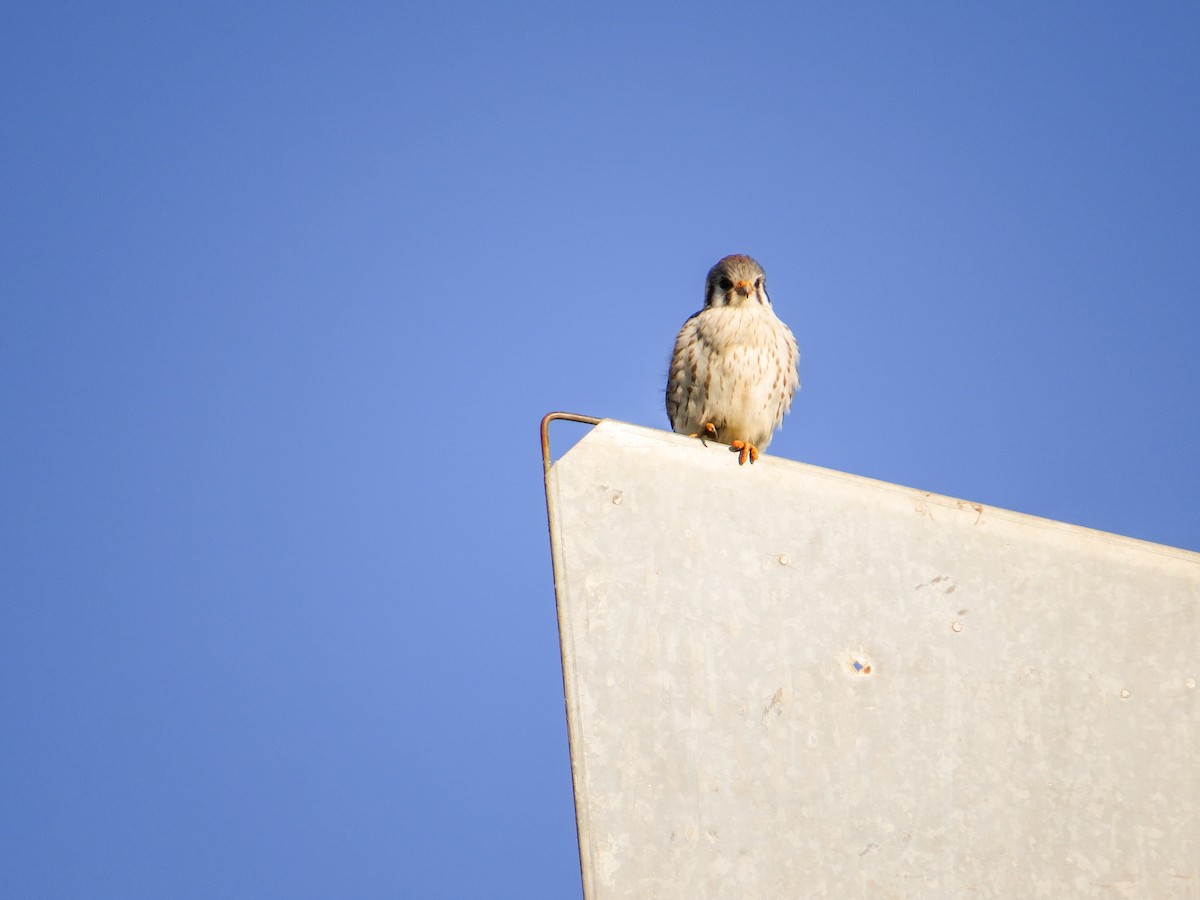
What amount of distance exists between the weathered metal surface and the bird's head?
3045 mm

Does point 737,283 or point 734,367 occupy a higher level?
point 737,283

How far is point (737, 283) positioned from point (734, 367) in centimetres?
54

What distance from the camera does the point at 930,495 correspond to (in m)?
2.39

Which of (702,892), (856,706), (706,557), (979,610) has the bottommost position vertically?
(702,892)

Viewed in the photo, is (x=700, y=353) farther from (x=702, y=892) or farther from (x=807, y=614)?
(x=702, y=892)

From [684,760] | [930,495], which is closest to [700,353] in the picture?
[930,495]

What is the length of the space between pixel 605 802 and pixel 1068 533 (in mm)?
1141

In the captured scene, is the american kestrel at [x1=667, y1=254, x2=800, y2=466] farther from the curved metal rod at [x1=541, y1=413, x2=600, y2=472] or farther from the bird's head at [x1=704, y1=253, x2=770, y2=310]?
the curved metal rod at [x1=541, y1=413, x2=600, y2=472]

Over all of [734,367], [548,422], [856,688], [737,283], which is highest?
[737,283]

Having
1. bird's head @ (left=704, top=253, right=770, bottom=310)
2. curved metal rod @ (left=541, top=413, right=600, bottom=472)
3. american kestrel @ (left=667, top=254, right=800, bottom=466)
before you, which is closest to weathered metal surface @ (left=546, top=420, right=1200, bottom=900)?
curved metal rod @ (left=541, top=413, right=600, bottom=472)

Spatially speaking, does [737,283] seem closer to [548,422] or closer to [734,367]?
[734,367]

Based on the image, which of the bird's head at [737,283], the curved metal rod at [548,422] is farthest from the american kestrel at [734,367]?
the curved metal rod at [548,422]

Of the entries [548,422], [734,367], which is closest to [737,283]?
[734,367]

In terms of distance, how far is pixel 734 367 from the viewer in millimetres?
5039
